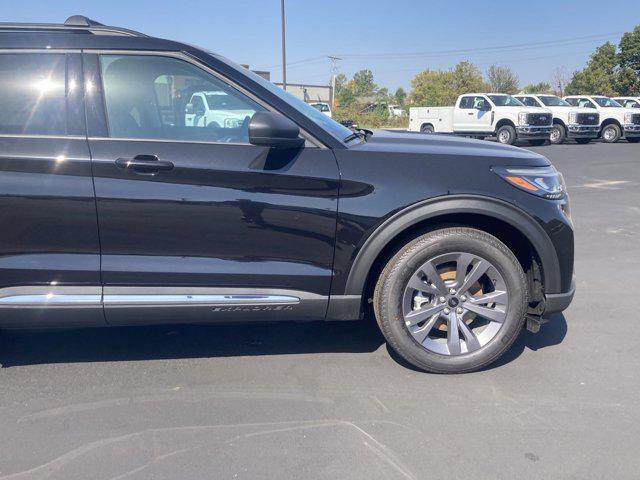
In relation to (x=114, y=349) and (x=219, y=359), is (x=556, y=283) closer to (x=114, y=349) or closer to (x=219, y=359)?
(x=219, y=359)

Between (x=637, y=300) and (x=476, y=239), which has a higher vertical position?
(x=476, y=239)

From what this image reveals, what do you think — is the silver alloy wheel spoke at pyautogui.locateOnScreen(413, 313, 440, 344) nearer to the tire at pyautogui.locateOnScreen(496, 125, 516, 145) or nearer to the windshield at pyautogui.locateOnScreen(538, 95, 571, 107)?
the tire at pyautogui.locateOnScreen(496, 125, 516, 145)

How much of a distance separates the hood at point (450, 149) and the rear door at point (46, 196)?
60.1 inches

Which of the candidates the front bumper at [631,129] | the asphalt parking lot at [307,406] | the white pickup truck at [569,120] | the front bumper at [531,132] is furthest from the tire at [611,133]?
the asphalt parking lot at [307,406]

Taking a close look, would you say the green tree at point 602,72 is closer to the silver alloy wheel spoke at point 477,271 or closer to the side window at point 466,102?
the side window at point 466,102

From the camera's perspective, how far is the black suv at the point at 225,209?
308 centimetres

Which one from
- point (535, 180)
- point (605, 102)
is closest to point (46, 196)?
point (535, 180)

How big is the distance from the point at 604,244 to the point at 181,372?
199 inches

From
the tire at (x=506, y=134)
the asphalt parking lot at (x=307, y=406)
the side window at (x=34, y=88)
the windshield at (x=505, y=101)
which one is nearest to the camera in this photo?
the asphalt parking lot at (x=307, y=406)

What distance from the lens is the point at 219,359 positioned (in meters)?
3.65

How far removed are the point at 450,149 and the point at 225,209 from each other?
4.47ft

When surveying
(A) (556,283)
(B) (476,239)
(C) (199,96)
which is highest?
(C) (199,96)

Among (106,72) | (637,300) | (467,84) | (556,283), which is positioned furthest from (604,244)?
(467,84)

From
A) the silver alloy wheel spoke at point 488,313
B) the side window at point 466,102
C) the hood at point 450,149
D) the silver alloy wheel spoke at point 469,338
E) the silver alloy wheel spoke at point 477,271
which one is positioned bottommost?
the silver alloy wheel spoke at point 469,338
